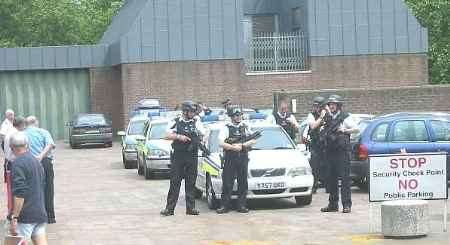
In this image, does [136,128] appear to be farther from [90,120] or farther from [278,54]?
[278,54]

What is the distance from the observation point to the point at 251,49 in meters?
43.1

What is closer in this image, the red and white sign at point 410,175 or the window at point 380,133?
the red and white sign at point 410,175

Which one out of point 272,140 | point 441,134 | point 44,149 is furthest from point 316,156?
point 44,149

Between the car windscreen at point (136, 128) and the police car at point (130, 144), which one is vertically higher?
the car windscreen at point (136, 128)

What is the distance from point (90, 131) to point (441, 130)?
24071 mm

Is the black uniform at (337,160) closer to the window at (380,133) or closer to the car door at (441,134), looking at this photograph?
the window at (380,133)

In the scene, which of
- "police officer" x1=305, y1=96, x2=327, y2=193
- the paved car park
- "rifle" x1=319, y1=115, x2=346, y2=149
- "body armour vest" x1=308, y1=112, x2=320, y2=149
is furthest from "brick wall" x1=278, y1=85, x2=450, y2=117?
"rifle" x1=319, y1=115, x2=346, y2=149

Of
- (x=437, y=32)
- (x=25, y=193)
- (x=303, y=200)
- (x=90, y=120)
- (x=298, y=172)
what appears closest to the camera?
(x=25, y=193)

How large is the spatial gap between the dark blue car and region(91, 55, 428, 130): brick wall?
23624 millimetres

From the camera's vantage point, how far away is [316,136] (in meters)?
18.1

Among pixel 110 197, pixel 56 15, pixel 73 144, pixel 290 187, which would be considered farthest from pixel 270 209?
pixel 56 15

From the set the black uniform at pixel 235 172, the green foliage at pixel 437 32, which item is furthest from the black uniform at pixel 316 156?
the green foliage at pixel 437 32

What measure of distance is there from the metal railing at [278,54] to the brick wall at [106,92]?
21.5ft

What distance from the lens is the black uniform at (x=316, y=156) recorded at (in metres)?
17.9
